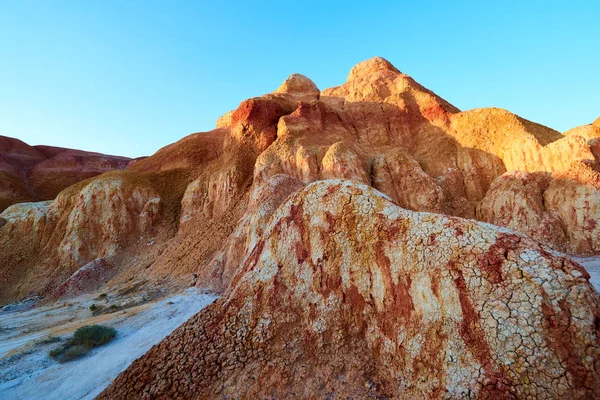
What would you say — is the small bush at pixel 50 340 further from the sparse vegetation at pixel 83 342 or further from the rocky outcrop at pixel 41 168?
the rocky outcrop at pixel 41 168

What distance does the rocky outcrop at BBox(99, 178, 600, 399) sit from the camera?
152 inches

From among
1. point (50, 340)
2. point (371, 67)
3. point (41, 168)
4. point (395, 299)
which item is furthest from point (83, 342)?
point (41, 168)

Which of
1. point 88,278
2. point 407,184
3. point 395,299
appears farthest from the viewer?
point 88,278

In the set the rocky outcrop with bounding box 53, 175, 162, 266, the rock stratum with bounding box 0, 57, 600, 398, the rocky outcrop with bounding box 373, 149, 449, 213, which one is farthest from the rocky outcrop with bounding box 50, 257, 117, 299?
the rocky outcrop with bounding box 373, 149, 449, 213

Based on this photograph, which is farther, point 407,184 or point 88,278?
point 88,278

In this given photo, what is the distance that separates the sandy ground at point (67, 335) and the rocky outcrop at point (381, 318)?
2.34m

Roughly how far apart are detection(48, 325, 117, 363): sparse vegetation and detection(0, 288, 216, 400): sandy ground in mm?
217

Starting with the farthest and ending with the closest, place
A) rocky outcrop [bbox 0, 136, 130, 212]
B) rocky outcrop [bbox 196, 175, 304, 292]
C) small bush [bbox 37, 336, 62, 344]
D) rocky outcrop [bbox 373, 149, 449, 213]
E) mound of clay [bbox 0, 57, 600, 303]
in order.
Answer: rocky outcrop [bbox 0, 136, 130, 212] → rocky outcrop [bbox 373, 149, 449, 213] → mound of clay [bbox 0, 57, 600, 303] → rocky outcrop [bbox 196, 175, 304, 292] → small bush [bbox 37, 336, 62, 344]

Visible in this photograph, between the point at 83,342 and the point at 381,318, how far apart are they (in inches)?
388

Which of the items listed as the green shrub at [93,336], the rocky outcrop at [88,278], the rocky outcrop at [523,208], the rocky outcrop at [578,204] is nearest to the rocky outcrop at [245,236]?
the green shrub at [93,336]

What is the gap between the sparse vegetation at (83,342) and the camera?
862cm

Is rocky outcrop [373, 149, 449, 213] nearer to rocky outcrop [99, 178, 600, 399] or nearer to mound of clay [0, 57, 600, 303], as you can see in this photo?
mound of clay [0, 57, 600, 303]

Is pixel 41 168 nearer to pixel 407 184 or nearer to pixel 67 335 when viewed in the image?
pixel 67 335

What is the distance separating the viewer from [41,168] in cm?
Result: 4562
